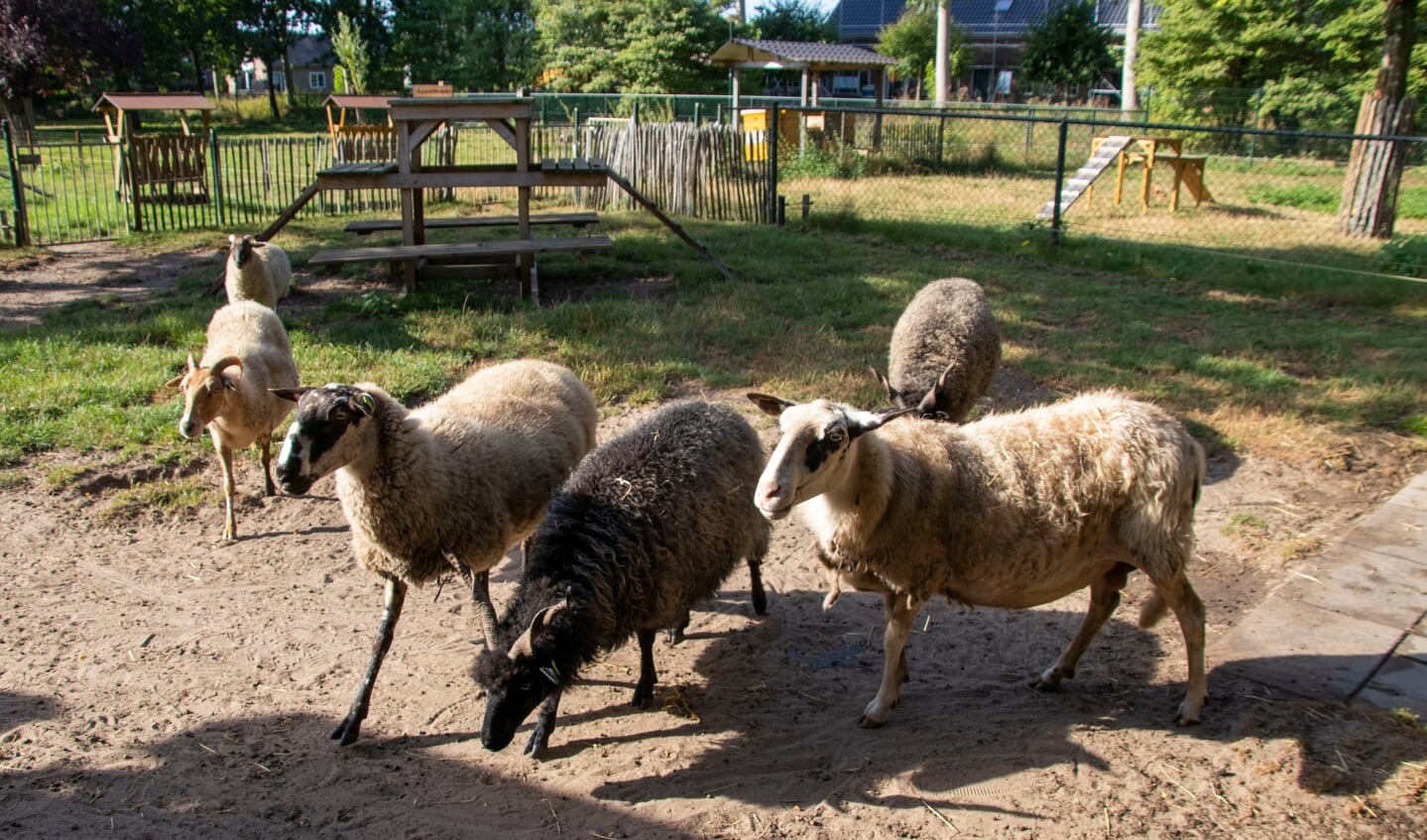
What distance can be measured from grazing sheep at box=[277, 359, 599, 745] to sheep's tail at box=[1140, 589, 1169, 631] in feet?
9.55

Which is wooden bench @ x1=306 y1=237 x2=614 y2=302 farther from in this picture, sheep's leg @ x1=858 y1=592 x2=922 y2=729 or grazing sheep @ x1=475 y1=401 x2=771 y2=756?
sheep's leg @ x1=858 y1=592 x2=922 y2=729

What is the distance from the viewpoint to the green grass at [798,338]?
7629 mm

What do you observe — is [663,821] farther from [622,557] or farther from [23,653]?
[23,653]

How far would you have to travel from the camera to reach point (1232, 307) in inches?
425

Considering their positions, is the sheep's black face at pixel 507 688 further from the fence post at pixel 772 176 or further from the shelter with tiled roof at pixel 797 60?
the shelter with tiled roof at pixel 797 60

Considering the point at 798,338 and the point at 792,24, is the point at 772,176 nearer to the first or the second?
the point at 798,338

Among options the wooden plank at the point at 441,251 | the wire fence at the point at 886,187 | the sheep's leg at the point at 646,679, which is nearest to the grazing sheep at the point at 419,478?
the sheep's leg at the point at 646,679

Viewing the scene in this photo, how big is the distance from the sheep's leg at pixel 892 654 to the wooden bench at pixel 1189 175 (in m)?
15.3

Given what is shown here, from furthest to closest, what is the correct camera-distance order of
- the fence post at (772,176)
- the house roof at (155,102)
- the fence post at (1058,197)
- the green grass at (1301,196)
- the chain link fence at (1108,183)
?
1. the house roof at (155,102)
2. the green grass at (1301,196)
3. the fence post at (772,176)
4. the chain link fence at (1108,183)
5. the fence post at (1058,197)

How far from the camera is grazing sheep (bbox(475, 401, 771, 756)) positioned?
3803 millimetres

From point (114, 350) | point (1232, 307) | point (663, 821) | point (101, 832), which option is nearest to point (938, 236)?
point (1232, 307)

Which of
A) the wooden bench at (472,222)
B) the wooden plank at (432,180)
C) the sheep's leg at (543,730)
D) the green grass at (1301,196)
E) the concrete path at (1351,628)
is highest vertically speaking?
the wooden plank at (432,180)

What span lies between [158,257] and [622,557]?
1210 cm

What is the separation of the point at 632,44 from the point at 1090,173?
25.0 metres
